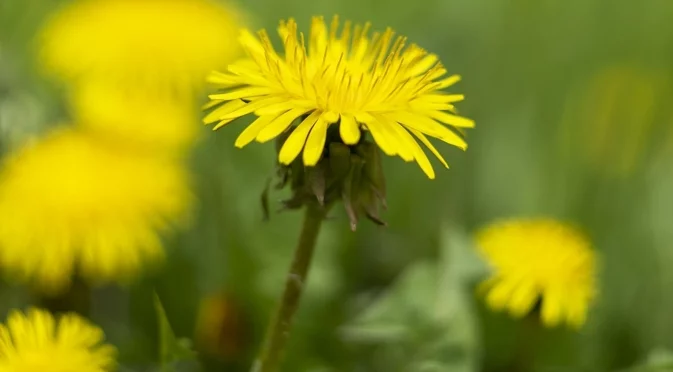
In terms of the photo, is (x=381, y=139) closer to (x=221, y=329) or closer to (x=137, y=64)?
(x=221, y=329)

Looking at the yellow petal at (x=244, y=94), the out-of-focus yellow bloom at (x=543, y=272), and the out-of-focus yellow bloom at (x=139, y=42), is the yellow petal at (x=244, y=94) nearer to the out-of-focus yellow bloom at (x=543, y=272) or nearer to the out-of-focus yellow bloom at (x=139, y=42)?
the out-of-focus yellow bloom at (x=543, y=272)

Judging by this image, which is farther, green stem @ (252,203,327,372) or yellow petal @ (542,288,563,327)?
yellow petal @ (542,288,563,327)

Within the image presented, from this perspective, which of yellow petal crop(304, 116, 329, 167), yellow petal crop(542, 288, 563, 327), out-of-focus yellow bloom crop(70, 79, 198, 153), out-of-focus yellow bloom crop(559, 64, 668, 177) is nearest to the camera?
yellow petal crop(304, 116, 329, 167)

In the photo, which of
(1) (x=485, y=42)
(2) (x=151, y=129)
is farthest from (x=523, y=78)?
(2) (x=151, y=129)

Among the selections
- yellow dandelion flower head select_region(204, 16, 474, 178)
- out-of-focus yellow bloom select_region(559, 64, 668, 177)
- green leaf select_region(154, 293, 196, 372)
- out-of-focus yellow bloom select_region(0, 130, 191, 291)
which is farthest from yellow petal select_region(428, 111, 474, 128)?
out-of-focus yellow bloom select_region(559, 64, 668, 177)

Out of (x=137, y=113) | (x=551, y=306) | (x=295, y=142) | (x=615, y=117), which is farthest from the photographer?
(x=615, y=117)

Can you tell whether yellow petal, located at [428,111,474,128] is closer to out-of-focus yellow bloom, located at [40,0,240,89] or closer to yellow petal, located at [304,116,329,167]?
yellow petal, located at [304,116,329,167]

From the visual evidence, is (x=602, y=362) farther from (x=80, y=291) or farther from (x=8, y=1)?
(x=8, y=1)

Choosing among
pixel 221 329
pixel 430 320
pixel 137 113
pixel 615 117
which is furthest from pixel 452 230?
pixel 615 117
